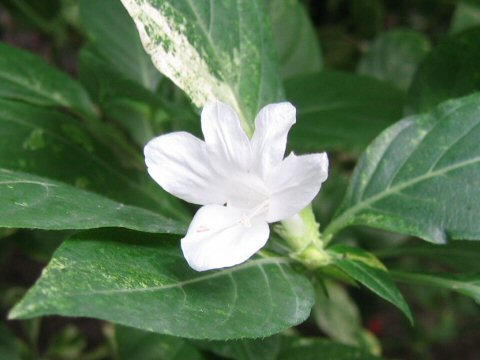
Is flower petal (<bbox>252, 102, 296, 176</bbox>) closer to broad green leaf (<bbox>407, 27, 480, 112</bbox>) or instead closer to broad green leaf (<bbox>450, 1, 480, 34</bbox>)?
broad green leaf (<bbox>407, 27, 480, 112</bbox>)

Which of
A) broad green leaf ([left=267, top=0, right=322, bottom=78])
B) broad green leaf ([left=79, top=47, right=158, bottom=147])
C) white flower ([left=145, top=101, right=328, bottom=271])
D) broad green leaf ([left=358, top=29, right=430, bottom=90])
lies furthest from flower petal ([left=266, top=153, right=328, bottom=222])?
broad green leaf ([left=358, top=29, right=430, bottom=90])

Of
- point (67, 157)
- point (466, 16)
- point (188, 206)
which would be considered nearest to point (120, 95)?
point (67, 157)

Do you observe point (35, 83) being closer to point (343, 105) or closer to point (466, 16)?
point (343, 105)

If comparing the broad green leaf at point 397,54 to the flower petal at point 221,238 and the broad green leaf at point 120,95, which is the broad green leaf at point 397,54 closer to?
the broad green leaf at point 120,95

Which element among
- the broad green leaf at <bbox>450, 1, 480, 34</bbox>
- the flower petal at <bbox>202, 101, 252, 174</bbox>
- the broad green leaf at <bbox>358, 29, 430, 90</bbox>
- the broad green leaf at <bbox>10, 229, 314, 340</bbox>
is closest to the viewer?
the broad green leaf at <bbox>10, 229, 314, 340</bbox>

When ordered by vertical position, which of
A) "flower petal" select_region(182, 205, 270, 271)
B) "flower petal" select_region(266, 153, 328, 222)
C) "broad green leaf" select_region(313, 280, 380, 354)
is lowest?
"broad green leaf" select_region(313, 280, 380, 354)
